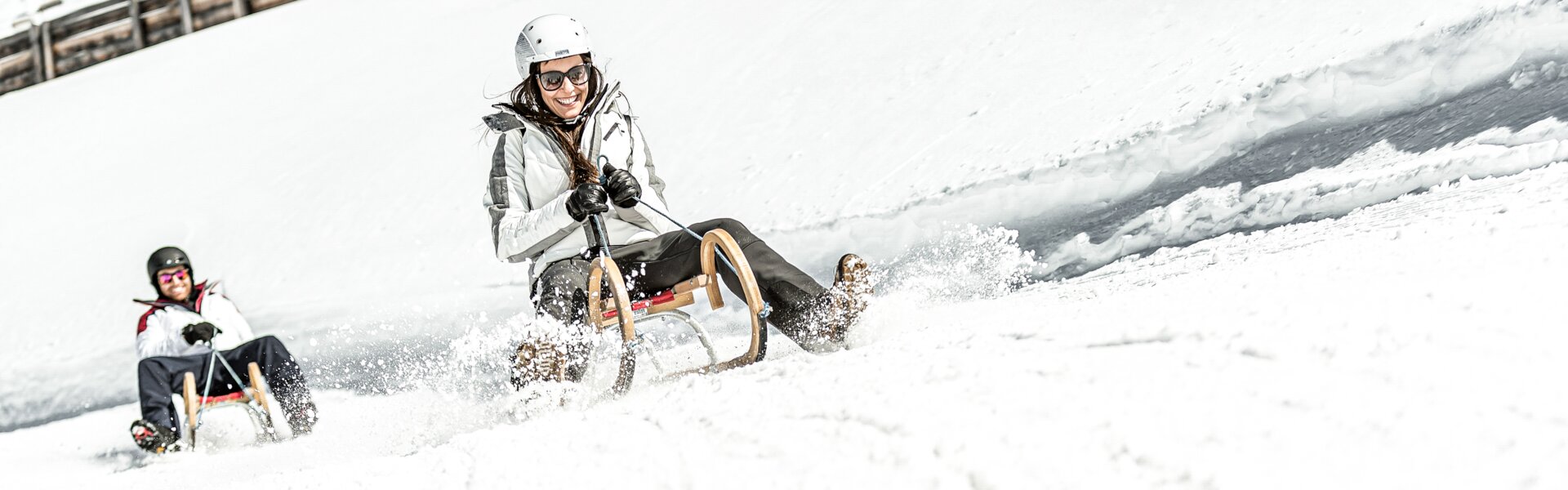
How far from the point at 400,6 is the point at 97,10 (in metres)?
3.73

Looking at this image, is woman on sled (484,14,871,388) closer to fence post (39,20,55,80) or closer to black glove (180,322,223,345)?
black glove (180,322,223,345)

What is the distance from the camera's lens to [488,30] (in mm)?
9109

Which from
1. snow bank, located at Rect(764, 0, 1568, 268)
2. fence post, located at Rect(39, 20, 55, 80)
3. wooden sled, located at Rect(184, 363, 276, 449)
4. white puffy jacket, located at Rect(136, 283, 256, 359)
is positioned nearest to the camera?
snow bank, located at Rect(764, 0, 1568, 268)

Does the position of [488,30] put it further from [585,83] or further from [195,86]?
[585,83]

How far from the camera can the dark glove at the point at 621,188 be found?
2570 mm

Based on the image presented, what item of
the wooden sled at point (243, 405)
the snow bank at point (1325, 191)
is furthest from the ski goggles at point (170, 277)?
the snow bank at point (1325, 191)

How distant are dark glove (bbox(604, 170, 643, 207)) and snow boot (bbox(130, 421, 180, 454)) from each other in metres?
2.31

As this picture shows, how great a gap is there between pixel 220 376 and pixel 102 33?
30.6ft

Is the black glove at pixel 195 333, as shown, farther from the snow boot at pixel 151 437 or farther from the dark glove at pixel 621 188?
the dark glove at pixel 621 188

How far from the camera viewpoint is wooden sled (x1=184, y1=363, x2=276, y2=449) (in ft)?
12.8

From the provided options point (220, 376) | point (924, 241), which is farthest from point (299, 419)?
point (924, 241)

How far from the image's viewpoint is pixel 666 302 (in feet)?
8.99

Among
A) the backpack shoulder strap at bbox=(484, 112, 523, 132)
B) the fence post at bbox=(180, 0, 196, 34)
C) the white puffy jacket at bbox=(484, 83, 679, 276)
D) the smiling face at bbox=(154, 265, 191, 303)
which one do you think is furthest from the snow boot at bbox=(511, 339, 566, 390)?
the fence post at bbox=(180, 0, 196, 34)

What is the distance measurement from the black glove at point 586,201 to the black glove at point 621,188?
0.03 metres
